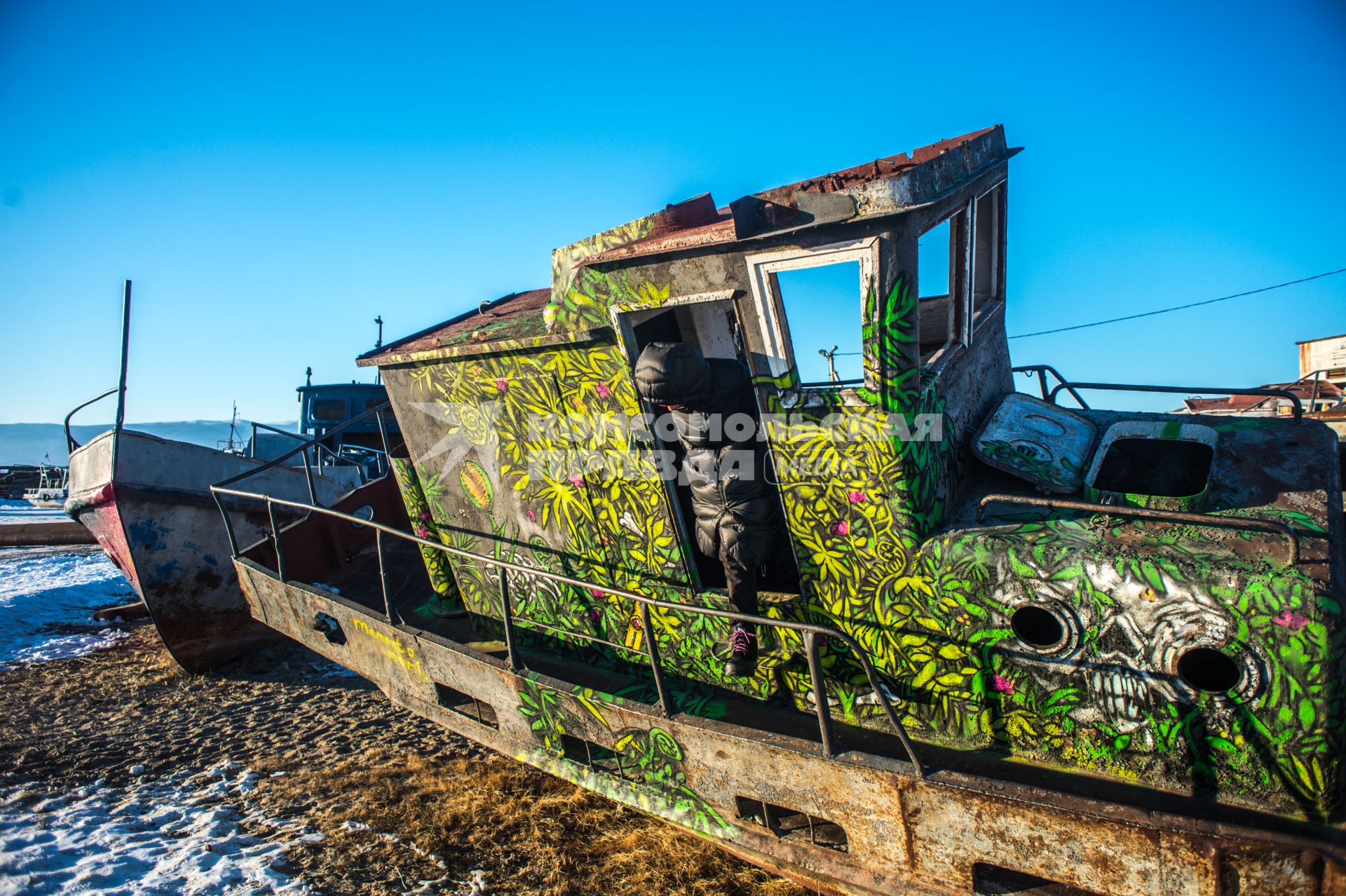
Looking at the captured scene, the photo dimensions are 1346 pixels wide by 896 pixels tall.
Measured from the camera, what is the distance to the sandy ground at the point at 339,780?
4617 millimetres

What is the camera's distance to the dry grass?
14.8 feet

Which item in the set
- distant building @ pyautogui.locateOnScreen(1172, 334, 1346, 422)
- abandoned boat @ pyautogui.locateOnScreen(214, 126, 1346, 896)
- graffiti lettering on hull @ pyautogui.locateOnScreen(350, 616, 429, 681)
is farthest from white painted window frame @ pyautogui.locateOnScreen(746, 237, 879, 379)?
distant building @ pyautogui.locateOnScreen(1172, 334, 1346, 422)

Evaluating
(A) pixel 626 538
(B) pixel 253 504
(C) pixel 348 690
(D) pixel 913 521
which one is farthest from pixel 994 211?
(B) pixel 253 504

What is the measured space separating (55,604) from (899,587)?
13.3m

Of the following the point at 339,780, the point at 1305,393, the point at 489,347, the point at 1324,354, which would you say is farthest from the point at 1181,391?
the point at 1324,354

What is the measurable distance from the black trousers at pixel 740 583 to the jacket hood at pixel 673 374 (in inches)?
38.0

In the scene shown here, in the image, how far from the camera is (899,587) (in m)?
3.80

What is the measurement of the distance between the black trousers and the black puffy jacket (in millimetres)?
40

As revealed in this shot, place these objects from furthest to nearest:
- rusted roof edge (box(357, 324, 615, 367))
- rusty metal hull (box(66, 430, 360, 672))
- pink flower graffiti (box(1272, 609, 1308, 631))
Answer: rusty metal hull (box(66, 430, 360, 672)) → rusted roof edge (box(357, 324, 615, 367)) → pink flower graffiti (box(1272, 609, 1308, 631))

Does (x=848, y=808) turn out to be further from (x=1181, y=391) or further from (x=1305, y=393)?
(x=1305, y=393)

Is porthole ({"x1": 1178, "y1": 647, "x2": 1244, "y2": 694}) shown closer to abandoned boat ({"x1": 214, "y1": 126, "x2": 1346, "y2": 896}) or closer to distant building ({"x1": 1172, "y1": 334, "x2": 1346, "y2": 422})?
abandoned boat ({"x1": 214, "y1": 126, "x2": 1346, "y2": 896})

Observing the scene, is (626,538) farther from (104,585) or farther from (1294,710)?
(104,585)

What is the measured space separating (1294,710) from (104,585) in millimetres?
16050

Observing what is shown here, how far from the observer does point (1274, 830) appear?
2857 millimetres
